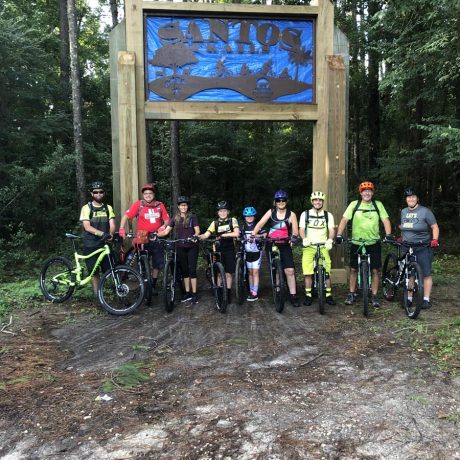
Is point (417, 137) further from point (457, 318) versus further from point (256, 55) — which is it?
point (457, 318)

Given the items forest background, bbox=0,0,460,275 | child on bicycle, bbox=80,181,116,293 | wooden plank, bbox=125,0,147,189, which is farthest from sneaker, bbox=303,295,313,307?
forest background, bbox=0,0,460,275

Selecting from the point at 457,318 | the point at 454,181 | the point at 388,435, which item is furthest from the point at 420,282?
the point at 454,181

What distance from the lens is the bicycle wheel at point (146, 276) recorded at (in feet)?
22.4

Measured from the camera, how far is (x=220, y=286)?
265 inches

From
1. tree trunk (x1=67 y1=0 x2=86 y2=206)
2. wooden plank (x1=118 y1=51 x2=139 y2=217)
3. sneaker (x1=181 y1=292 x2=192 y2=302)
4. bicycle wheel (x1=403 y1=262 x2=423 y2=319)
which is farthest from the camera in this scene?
tree trunk (x1=67 y1=0 x2=86 y2=206)

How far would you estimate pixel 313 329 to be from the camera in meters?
5.70

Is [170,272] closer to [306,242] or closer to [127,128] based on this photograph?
[306,242]

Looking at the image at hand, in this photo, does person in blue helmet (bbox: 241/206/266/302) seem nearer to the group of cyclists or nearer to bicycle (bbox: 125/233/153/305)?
the group of cyclists

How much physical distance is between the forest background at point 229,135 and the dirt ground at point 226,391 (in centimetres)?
493

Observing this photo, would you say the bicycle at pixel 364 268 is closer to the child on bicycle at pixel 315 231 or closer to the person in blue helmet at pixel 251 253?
the child on bicycle at pixel 315 231

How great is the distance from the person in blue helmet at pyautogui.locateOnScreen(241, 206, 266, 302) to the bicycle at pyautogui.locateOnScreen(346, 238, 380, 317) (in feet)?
4.85

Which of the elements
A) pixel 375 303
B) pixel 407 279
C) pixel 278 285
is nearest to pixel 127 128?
pixel 278 285

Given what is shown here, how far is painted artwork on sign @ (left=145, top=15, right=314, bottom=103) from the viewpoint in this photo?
7.91 meters

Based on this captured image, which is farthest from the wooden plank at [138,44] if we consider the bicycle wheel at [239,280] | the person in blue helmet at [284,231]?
the person in blue helmet at [284,231]
